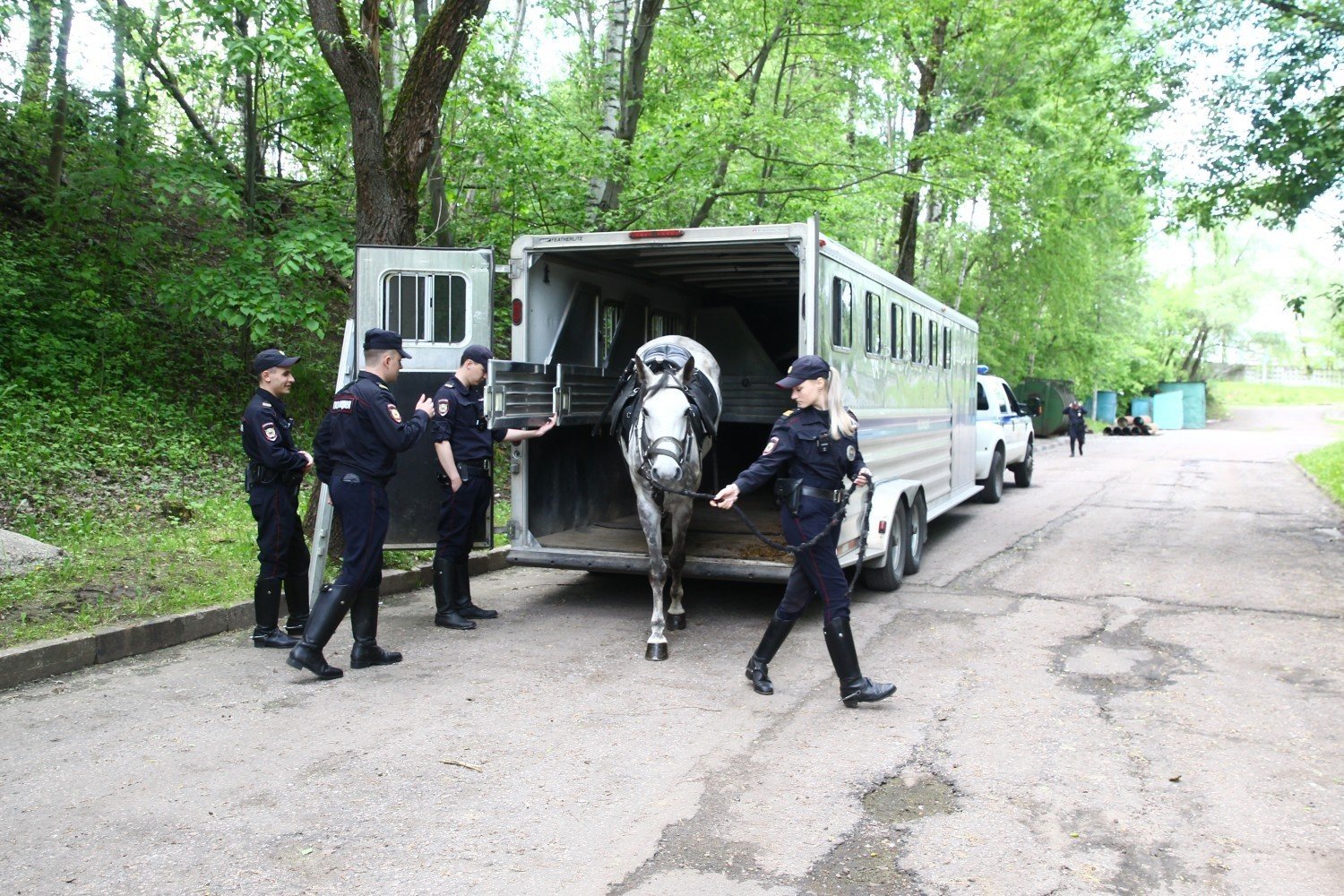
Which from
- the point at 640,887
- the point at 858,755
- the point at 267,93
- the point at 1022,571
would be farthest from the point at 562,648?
the point at 267,93

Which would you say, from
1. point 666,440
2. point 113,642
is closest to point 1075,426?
point 666,440

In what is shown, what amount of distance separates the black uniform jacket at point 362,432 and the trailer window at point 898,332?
16.7ft

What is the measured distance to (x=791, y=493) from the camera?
19.1ft

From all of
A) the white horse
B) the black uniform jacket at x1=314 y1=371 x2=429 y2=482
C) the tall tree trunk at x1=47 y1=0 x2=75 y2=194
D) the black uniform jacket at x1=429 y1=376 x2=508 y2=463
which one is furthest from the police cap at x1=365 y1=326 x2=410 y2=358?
the tall tree trunk at x1=47 y1=0 x2=75 y2=194

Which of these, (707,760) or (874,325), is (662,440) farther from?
(874,325)

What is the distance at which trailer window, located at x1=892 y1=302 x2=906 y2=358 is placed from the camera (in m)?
9.78

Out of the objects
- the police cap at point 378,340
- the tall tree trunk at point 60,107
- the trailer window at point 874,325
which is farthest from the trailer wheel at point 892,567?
the tall tree trunk at point 60,107

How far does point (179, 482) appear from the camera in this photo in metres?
12.0

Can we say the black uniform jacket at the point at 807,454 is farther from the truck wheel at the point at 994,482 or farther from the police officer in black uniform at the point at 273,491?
the truck wheel at the point at 994,482

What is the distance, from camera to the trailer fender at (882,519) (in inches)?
335

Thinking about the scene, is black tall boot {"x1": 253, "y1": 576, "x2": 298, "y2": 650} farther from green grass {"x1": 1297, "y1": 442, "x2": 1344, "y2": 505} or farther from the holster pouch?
green grass {"x1": 1297, "y1": 442, "x2": 1344, "y2": 505}

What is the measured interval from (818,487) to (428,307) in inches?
155

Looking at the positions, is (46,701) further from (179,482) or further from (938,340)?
(938,340)

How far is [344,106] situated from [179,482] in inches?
187
